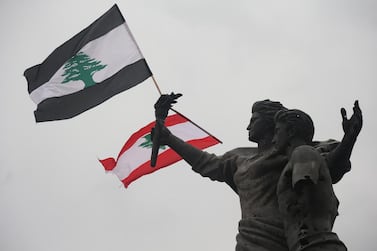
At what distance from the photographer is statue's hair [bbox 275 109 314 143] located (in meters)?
7.99

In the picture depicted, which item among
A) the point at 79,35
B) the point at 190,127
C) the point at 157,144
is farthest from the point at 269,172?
the point at 79,35

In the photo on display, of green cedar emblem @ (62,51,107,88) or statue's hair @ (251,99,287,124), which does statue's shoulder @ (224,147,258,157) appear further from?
green cedar emblem @ (62,51,107,88)

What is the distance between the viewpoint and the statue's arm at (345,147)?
727 cm

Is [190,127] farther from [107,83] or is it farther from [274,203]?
[274,203]

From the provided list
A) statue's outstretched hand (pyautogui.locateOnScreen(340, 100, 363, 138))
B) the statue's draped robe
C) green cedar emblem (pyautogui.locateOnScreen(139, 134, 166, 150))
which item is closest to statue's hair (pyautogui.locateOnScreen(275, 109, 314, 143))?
the statue's draped robe

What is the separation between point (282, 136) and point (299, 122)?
0.91 feet

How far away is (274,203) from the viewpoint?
25.5 ft

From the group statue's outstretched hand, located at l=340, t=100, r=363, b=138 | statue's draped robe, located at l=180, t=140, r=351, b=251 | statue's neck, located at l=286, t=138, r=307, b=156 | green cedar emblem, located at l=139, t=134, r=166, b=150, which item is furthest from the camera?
green cedar emblem, located at l=139, t=134, r=166, b=150

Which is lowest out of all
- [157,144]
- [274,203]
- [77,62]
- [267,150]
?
[274,203]

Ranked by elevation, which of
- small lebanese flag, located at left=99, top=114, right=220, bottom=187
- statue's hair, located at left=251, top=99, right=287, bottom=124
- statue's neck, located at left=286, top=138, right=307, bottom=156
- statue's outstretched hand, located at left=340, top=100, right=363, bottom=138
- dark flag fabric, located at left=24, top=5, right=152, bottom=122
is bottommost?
statue's outstretched hand, located at left=340, top=100, right=363, bottom=138

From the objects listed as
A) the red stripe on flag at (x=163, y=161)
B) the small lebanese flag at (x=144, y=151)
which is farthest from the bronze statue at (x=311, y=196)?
the small lebanese flag at (x=144, y=151)

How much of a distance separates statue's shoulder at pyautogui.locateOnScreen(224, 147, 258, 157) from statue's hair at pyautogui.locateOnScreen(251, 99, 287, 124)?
603mm

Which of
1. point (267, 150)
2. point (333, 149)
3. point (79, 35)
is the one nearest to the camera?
point (333, 149)

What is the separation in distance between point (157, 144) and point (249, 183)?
5.49 ft
